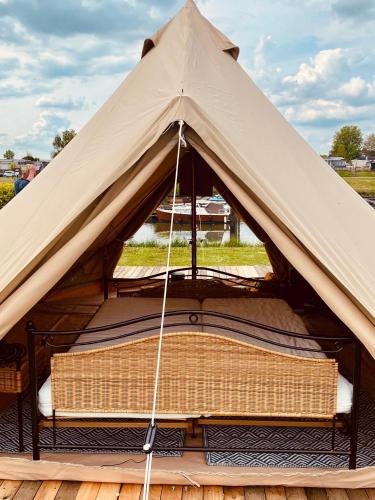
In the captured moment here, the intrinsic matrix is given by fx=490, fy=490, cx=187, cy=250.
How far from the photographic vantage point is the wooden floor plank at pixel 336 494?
235cm

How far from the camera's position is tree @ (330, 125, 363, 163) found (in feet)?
115

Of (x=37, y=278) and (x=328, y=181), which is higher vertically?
(x=328, y=181)

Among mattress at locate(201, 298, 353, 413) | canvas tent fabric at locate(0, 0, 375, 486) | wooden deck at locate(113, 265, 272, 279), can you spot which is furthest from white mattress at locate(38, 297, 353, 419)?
wooden deck at locate(113, 265, 272, 279)

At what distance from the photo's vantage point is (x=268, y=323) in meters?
3.42

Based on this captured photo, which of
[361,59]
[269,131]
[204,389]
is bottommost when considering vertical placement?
[204,389]

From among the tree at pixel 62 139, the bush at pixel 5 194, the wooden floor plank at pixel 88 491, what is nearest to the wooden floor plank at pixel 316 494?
the wooden floor plank at pixel 88 491

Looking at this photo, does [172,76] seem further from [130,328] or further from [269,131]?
[130,328]

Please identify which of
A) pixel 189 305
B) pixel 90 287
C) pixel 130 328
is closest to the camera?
pixel 130 328

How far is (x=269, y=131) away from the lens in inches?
119

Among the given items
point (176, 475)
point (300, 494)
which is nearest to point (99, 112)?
point (176, 475)

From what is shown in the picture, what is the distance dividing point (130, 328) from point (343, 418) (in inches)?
55.0

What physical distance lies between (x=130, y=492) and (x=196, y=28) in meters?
3.11

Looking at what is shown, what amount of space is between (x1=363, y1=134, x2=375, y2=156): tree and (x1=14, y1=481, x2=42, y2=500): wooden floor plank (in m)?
35.8

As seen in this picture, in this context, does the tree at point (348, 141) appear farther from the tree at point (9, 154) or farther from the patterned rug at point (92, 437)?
the patterned rug at point (92, 437)
